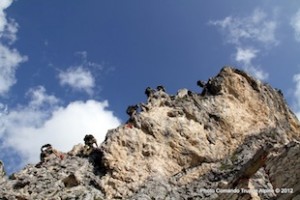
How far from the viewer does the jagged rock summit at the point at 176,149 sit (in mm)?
53281

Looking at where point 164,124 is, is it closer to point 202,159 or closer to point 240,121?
point 202,159

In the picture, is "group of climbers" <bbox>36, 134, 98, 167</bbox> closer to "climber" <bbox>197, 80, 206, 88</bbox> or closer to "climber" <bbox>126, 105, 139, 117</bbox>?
"climber" <bbox>126, 105, 139, 117</bbox>

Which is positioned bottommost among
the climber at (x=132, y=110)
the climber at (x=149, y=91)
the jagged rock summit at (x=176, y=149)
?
the jagged rock summit at (x=176, y=149)

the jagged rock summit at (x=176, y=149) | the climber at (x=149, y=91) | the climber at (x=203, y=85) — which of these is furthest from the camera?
the climber at (x=203, y=85)

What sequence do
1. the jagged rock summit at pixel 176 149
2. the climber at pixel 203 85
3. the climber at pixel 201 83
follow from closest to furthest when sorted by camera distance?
1. the jagged rock summit at pixel 176 149
2. the climber at pixel 203 85
3. the climber at pixel 201 83

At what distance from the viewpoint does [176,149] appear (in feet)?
197

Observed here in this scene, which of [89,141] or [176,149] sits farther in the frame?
[89,141]

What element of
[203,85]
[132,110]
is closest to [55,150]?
[132,110]

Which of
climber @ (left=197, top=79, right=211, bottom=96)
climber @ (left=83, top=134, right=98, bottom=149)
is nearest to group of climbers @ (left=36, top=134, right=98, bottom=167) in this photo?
climber @ (left=83, top=134, right=98, bottom=149)

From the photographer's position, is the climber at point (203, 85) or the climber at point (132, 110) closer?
the climber at point (132, 110)

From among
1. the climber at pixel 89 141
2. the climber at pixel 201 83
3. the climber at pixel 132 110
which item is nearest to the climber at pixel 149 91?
the climber at pixel 132 110

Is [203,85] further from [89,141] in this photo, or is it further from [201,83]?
[89,141]

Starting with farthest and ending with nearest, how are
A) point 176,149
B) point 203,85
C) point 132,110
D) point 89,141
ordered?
1. point 203,85
2. point 132,110
3. point 89,141
4. point 176,149

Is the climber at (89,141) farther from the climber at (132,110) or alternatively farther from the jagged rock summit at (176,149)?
the climber at (132,110)
